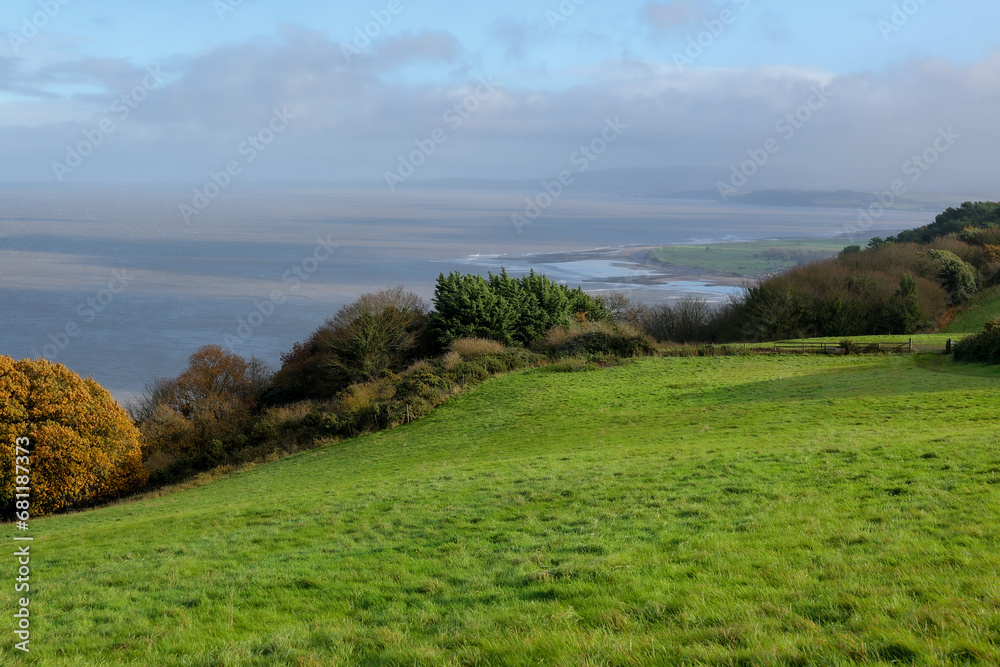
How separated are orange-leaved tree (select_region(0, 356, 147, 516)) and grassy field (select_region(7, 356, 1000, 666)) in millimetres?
16159

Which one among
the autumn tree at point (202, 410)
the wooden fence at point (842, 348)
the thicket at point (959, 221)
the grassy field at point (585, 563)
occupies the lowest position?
the autumn tree at point (202, 410)

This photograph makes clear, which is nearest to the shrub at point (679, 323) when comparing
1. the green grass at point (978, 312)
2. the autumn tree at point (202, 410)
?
the green grass at point (978, 312)

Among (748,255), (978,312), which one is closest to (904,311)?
(978,312)

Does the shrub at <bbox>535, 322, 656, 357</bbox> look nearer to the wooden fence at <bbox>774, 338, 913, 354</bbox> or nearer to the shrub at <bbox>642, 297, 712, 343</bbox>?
the wooden fence at <bbox>774, 338, 913, 354</bbox>

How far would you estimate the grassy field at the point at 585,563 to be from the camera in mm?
6133

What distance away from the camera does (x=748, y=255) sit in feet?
462

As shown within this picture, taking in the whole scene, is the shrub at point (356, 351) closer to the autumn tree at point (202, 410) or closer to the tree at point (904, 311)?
the autumn tree at point (202, 410)

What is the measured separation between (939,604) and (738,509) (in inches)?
189

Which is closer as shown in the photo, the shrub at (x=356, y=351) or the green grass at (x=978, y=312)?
the shrub at (x=356, y=351)

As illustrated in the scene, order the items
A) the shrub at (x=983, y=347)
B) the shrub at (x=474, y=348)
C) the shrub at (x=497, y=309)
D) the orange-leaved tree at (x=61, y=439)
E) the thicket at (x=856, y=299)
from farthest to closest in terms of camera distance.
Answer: the thicket at (x=856, y=299) → the shrub at (x=497, y=309) → the shrub at (x=474, y=348) → the shrub at (x=983, y=347) → the orange-leaved tree at (x=61, y=439)

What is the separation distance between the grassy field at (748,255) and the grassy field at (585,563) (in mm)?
111166

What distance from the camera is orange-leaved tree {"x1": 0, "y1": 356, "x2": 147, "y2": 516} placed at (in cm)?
3206

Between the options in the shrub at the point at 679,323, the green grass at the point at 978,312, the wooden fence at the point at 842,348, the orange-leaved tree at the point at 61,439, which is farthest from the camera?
the shrub at the point at 679,323

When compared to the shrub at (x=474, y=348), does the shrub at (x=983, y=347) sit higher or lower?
lower
